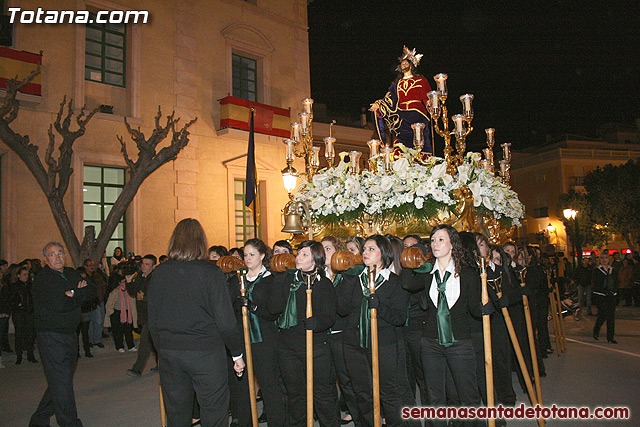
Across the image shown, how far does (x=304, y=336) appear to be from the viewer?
15.6 feet

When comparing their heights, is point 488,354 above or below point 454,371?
above

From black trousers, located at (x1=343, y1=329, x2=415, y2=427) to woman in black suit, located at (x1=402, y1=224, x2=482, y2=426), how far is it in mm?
402

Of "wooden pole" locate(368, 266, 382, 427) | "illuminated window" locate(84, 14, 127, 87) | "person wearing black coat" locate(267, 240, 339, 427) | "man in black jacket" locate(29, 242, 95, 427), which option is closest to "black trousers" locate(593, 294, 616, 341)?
"wooden pole" locate(368, 266, 382, 427)

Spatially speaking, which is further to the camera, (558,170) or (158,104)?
(558,170)

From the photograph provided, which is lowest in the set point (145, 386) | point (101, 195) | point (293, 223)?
point (145, 386)

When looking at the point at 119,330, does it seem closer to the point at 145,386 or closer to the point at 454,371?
the point at 145,386

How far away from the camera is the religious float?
656cm

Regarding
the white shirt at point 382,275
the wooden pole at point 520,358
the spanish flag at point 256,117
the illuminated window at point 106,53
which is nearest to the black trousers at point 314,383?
the white shirt at point 382,275

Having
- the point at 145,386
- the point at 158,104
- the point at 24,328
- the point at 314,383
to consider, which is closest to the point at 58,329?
the point at 145,386

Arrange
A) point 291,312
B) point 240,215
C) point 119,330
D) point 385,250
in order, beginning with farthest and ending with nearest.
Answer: point 240,215
point 119,330
point 385,250
point 291,312

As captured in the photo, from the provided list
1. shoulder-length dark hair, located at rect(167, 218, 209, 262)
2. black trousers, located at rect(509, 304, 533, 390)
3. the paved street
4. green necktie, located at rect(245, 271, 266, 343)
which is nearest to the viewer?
shoulder-length dark hair, located at rect(167, 218, 209, 262)

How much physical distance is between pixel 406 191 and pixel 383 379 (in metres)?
2.70

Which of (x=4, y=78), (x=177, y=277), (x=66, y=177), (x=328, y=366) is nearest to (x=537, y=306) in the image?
(x=328, y=366)

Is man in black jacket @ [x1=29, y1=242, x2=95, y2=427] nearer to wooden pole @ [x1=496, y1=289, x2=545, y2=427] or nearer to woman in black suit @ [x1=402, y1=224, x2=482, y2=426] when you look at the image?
woman in black suit @ [x1=402, y1=224, x2=482, y2=426]
